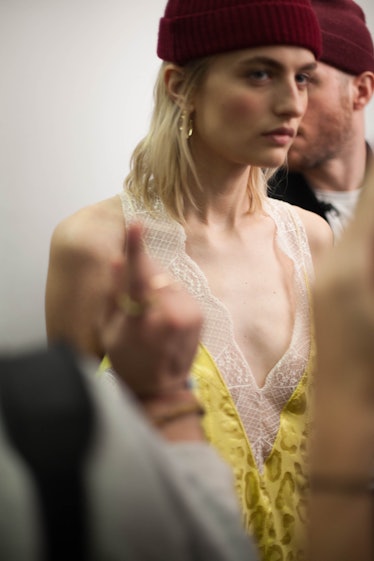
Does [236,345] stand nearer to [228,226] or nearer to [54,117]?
[228,226]

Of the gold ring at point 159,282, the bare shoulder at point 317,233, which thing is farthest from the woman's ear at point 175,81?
the gold ring at point 159,282

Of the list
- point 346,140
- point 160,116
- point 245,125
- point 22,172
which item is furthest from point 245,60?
point 22,172

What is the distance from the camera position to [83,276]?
1.39 m

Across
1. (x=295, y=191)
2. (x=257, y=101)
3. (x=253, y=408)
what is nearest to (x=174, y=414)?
(x=253, y=408)

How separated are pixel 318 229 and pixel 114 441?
128 centimetres

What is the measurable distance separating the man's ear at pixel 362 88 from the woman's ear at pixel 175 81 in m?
0.67

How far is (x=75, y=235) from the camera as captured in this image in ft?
4.59

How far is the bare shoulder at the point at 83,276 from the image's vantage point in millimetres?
1385

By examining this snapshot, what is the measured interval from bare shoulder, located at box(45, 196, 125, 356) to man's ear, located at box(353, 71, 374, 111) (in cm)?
85

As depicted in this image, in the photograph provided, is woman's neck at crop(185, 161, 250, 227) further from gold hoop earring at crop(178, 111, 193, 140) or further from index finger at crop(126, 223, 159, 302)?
index finger at crop(126, 223, 159, 302)

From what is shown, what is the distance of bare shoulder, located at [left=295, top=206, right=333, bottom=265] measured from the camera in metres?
1.62

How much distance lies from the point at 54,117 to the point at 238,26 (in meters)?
0.85

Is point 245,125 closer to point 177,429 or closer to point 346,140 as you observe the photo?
point 346,140

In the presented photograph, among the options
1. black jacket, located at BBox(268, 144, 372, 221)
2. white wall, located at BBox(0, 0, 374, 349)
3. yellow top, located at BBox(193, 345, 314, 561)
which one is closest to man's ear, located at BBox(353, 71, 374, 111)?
black jacket, located at BBox(268, 144, 372, 221)
